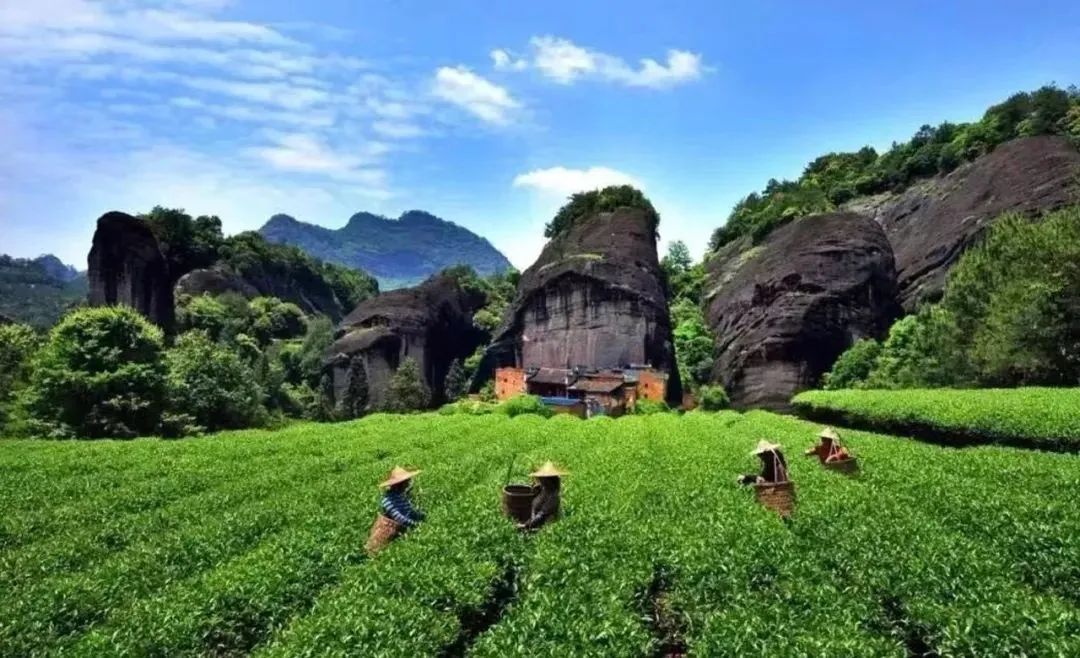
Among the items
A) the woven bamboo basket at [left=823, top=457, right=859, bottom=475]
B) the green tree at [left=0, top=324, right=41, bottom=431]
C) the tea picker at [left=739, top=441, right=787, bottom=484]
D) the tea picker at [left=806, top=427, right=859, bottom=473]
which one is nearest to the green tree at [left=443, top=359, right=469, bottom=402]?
the green tree at [left=0, top=324, right=41, bottom=431]

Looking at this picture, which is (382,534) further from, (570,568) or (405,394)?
(405,394)

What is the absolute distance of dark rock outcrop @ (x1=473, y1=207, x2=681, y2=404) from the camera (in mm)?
73625

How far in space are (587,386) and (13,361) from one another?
155ft

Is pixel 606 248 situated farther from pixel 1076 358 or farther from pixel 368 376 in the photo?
pixel 1076 358

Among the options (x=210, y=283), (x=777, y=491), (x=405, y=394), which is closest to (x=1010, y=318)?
(x=777, y=491)

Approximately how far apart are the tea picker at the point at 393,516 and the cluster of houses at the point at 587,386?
4853 centimetres

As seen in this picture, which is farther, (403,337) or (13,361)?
(403,337)

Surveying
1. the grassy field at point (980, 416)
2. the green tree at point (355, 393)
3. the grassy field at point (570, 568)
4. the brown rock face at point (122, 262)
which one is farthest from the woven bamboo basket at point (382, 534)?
the green tree at point (355, 393)

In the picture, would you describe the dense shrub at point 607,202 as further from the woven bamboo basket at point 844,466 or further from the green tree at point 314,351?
the woven bamboo basket at point 844,466

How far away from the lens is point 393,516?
11.4 meters

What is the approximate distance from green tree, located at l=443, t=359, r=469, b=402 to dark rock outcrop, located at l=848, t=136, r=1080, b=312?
55288mm

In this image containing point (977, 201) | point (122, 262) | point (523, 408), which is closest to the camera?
point (523, 408)

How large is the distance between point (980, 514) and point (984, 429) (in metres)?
14.1

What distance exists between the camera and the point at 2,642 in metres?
7.53
